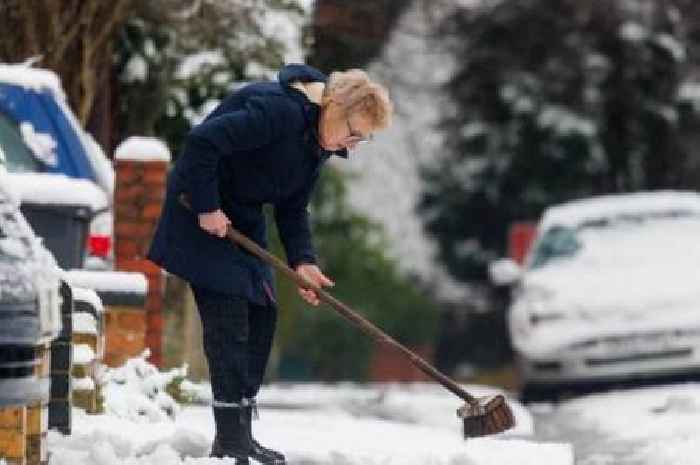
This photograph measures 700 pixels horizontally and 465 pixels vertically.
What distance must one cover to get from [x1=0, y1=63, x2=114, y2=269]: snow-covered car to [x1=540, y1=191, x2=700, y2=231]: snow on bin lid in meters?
5.73

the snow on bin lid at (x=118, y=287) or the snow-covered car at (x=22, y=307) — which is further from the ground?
the snow on bin lid at (x=118, y=287)

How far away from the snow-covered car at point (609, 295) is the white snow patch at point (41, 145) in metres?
4.79

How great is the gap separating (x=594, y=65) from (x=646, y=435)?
52.3ft

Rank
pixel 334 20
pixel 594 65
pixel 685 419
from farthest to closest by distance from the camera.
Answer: pixel 594 65 < pixel 334 20 < pixel 685 419

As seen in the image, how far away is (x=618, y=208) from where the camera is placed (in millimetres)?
15352

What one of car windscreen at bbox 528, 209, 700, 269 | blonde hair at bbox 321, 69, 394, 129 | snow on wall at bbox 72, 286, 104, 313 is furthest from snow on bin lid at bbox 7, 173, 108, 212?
car windscreen at bbox 528, 209, 700, 269

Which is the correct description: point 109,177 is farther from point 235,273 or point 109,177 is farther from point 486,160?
point 486,160

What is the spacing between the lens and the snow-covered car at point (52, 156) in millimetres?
9695

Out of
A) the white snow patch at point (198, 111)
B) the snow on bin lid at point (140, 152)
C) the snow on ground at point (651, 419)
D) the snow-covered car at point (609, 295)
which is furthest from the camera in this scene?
the white snow patch at point (198, 111)

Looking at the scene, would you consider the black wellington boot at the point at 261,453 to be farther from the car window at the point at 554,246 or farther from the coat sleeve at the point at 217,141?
the car window at the point at 554,246

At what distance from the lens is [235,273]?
7.54m

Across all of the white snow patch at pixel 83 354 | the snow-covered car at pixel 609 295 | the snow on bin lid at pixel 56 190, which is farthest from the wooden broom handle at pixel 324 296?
the snow-covered car at pixel 609 295

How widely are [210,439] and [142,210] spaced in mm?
2715

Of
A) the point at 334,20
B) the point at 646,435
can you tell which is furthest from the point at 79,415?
the point at 334,20
